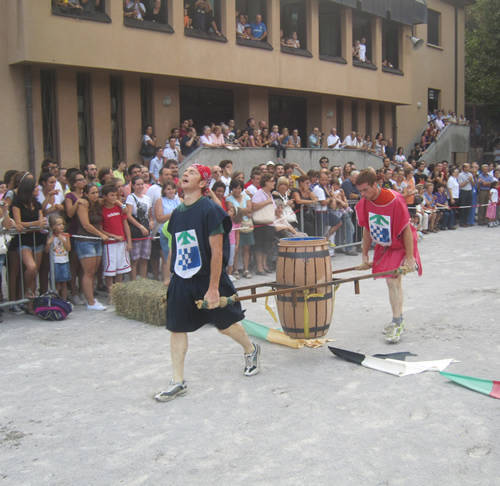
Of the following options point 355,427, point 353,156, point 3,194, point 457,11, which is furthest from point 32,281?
point 457,11

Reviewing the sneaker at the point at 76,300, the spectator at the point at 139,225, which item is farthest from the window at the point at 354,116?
the sneaker at the point at 76,300

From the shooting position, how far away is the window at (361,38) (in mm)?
24656

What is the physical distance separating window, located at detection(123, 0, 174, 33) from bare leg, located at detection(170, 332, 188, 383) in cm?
1262

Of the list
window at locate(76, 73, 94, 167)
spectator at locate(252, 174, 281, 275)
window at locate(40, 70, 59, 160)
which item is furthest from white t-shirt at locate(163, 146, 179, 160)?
spectator at locate(252, 174, 281, 275)

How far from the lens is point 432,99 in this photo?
102 ft

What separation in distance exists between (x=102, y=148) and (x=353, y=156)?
897cm

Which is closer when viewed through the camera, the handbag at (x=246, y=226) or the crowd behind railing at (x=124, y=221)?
the crowd behind railing at (x=124, y=221)

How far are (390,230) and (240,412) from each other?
2792 mm

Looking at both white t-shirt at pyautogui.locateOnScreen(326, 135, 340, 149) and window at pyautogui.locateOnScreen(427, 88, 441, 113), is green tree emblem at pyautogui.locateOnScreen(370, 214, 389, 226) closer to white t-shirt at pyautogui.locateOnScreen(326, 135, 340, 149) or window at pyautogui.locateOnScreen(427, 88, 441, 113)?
white t-shirt at pyautogui.locateOnScreen(326, 135, 340, 149)

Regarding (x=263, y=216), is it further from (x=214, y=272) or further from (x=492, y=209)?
(x=492, y=209)

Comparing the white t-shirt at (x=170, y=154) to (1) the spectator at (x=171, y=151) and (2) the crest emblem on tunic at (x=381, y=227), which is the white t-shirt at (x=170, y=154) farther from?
(2) the crest emblem on tunic at (x=381, y=227)

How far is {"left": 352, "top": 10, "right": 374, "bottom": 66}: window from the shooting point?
80.9ft

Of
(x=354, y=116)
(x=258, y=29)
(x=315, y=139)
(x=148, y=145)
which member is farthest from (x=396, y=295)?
(x=354, y=116)

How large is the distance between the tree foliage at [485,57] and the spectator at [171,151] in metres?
23.9
